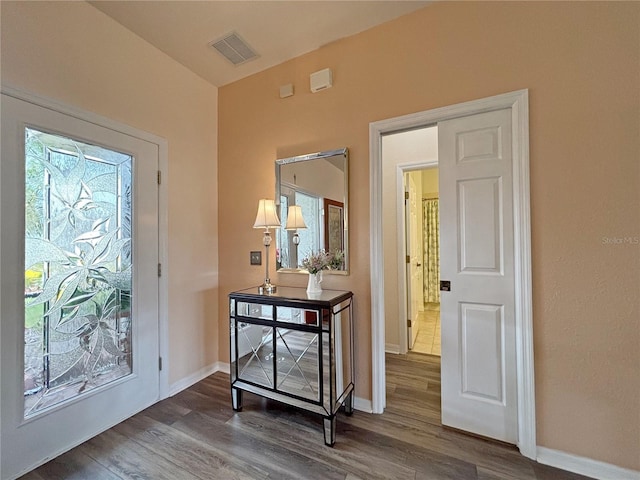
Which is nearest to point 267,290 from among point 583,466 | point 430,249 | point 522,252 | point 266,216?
point 266,216

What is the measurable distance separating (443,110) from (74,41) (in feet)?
8.17

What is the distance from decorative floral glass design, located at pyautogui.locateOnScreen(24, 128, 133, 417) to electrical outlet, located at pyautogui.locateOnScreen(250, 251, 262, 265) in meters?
0.97

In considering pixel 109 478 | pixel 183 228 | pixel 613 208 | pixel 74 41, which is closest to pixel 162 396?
pixel 109 478

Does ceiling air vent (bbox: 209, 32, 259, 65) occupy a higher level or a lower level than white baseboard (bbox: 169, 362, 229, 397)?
higher

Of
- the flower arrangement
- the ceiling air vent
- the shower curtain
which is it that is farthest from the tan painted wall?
the shower curtain

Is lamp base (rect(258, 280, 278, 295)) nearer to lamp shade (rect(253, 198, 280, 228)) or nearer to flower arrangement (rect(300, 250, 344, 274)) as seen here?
flower arrangement (rect(300, 250, 344, 274))

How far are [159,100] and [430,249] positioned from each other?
17.7 ft

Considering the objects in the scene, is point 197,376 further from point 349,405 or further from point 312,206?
point 312,206

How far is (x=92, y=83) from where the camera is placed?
1.85m

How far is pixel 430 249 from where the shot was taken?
5.88m

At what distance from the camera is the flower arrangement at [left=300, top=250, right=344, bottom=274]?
2025mm

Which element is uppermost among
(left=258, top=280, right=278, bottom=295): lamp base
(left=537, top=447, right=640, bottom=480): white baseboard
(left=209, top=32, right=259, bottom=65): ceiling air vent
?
(left=209, top=32, right=259, bottom=65): ceiling air vent

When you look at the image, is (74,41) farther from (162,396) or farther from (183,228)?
(162,396)

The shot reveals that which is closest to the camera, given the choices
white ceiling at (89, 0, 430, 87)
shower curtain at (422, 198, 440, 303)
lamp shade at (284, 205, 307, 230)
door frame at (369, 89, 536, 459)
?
door frame at (369, 89, 536, 459)
